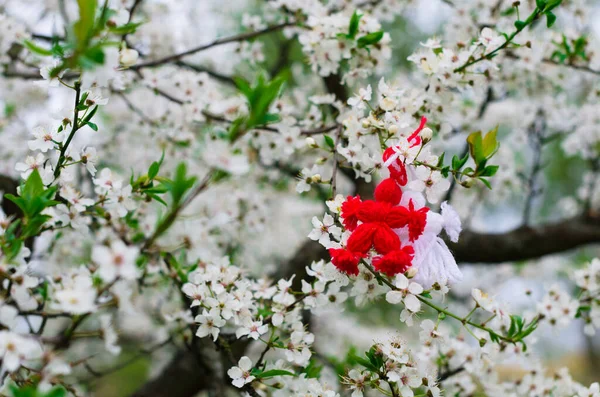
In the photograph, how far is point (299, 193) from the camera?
1.62m

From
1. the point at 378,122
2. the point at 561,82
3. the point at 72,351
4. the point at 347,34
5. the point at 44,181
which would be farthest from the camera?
the point at 72,351

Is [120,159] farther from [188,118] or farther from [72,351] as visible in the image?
[72,351]

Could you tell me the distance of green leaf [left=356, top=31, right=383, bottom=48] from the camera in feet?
5.59

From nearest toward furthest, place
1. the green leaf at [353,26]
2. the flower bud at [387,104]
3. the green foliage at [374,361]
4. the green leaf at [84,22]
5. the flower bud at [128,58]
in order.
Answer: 1. the green leaf at [84,22]
2. the flower bud at [128,58]
3. the green foliage at [374,361]
4. the flower bud at [387,104]
5. the green leaf at [353,26]

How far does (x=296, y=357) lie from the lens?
140 centimetres

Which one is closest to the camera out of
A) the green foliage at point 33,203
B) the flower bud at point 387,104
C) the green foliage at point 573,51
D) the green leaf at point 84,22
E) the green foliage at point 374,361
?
the green leaf at point 84,22

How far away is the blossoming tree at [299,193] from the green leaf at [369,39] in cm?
1

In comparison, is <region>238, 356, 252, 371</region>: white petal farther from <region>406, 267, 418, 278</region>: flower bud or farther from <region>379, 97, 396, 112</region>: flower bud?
<region>379, 97, 396, 112</region>: flower bud

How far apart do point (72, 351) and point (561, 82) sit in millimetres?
5420


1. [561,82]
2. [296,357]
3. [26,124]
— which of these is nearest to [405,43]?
[561,82]

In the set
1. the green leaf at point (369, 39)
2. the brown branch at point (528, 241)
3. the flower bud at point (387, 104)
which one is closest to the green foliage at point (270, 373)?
the flower bud at point (387, 104)

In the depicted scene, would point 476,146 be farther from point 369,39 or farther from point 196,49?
point 196,49

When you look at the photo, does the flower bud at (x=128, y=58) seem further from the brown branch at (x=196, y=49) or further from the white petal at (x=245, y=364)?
the brown branch at (x=196, y=49)

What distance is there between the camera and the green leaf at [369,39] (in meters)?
1.70
